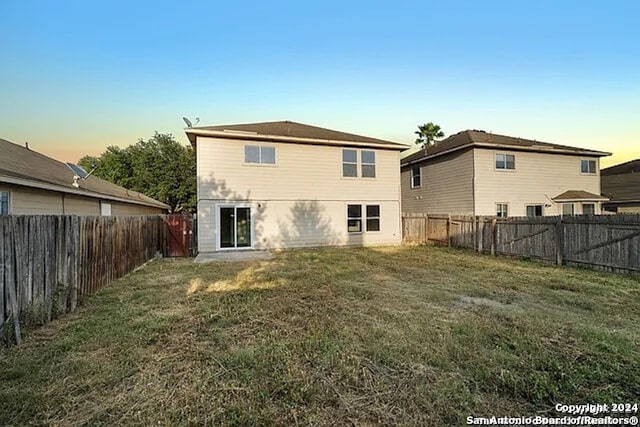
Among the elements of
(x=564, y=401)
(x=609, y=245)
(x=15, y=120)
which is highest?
(x=15, y=120)

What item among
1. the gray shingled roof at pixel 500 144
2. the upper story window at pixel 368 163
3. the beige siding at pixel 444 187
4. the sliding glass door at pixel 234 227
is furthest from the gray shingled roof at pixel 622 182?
the sliding glass door at pixel 234 227

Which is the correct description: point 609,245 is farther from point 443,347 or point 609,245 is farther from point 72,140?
point 72,140

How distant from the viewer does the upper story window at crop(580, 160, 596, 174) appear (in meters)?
19.4

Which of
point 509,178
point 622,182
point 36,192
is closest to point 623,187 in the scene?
point 622,182

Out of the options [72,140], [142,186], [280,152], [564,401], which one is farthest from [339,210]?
[142,186]

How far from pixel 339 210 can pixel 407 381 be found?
1274 centimetres

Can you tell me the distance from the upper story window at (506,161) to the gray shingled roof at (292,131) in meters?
5.40

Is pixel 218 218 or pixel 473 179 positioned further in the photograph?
pixel 473 179

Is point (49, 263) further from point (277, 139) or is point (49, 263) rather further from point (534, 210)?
point (534, 210)

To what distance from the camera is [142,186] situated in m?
34.0

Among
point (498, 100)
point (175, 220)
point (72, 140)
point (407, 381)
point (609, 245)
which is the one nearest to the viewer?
point (407, 381)

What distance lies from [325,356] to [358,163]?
13.3m

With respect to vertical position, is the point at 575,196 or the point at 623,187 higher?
the point at 623,187

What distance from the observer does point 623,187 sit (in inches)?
922
